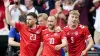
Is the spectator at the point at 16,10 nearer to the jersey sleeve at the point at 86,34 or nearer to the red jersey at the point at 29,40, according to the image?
the red jersey at the point at 29,40

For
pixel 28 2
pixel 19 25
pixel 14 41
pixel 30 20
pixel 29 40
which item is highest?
pixel 28 2

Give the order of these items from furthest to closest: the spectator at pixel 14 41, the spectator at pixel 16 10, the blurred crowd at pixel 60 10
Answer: the spectator at pixel 16 10 → the blurred crowd at pixel 60 10 → the spectator at pixel 14 41

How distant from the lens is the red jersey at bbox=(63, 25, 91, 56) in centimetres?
1009

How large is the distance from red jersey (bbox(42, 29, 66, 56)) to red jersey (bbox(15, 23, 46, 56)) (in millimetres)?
208

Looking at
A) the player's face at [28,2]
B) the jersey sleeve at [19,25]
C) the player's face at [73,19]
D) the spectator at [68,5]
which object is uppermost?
the player's face at [28,2]

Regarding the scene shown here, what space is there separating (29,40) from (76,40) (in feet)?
3.86

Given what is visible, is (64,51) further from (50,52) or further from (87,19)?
(87,19)

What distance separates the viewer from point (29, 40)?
32.5 ft

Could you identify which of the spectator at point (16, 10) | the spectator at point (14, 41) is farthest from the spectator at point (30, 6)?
the spectator at point (14, 41)

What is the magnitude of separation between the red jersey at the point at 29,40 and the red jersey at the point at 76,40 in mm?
764

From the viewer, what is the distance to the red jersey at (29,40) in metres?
9.89

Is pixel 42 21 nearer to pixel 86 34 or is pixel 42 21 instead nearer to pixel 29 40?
pixel 29 40

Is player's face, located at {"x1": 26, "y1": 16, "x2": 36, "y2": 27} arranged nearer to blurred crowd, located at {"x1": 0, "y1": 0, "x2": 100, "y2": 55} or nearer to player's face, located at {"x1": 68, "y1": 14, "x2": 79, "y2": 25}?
player's face, located at {"x1": 68, "y1": 14, "x2": 79, "y2": 25}

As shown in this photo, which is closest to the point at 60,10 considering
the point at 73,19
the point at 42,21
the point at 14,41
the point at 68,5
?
the point at 68,5
